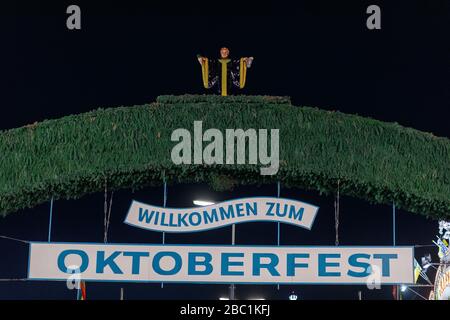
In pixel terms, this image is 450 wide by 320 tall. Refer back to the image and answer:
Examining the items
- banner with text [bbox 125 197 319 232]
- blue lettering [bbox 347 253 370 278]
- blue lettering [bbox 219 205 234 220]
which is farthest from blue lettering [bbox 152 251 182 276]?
blue lettering [bbox 347 253 370 278]

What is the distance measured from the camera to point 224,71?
6316mm

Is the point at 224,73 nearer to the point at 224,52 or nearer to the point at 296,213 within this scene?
the point at 224,52

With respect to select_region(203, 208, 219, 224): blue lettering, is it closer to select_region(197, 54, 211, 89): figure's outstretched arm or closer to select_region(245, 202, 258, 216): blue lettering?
select_region(245, 202, 258, 216): blue lettering

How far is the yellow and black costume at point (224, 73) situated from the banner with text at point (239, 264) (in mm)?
1381

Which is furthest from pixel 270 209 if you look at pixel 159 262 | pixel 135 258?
pixel 135 258

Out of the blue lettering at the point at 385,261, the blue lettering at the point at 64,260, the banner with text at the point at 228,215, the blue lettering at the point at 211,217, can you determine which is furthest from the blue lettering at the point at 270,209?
the blue lettering at the point at 64,260

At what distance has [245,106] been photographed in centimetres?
600

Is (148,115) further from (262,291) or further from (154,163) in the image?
(262,291)

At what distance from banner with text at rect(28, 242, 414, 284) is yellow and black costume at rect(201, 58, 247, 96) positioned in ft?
4.53

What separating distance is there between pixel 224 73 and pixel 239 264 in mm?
1606

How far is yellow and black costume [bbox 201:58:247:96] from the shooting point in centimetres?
630

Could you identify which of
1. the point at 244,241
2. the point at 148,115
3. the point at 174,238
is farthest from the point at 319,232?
the point at 148,115

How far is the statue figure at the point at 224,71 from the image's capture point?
630 centimetres

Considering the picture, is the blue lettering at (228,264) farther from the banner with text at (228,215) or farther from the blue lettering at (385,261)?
the blue lettering at (385,261)
